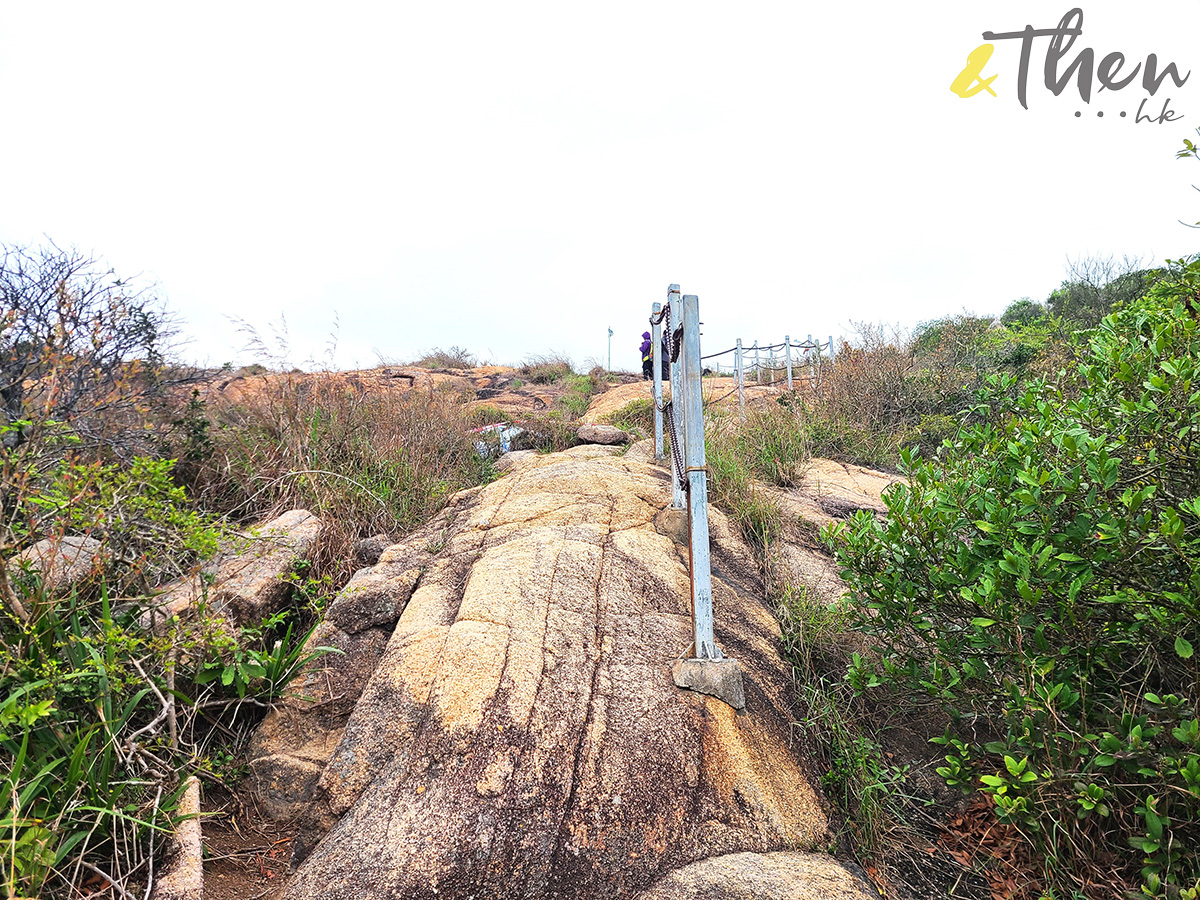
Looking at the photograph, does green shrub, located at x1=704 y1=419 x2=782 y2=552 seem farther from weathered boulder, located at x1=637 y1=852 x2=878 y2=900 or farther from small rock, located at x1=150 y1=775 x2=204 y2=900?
small rock, located at x1=150 y1=775 x2=204 y2=900

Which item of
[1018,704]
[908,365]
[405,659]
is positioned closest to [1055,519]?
[1018,704]

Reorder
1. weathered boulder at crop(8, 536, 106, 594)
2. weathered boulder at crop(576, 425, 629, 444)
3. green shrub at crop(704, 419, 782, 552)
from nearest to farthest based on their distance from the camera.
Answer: weathered boulder at crop(8, 536, 106, 594), green shrub at crop(704, 419, 782, 552), weathered boulder at crop(576, 425, 629, 444)

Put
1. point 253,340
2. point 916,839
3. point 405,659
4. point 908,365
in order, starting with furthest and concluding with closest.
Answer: point 908,365 → point 253,340 → point 405,659 → point 916,839

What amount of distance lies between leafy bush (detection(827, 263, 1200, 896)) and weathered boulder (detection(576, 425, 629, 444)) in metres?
6.73

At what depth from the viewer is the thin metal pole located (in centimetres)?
319

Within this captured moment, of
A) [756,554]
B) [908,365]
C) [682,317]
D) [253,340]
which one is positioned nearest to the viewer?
[682,317]

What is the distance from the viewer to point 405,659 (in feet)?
11.0

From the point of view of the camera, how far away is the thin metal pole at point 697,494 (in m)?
3.19

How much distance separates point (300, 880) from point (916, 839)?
261 cm

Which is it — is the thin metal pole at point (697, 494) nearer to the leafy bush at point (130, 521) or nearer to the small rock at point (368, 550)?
the leafy bush at point (130, 521)

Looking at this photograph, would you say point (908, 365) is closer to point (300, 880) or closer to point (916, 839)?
point (916, 839)

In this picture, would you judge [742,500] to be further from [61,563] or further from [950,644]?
[61,563]

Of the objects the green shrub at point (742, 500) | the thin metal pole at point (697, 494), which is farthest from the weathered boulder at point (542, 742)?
the green shrub at point (742, 500)

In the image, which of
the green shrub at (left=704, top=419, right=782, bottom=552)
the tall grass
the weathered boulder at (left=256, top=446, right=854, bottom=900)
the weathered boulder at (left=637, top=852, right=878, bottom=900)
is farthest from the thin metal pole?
the tall grass
